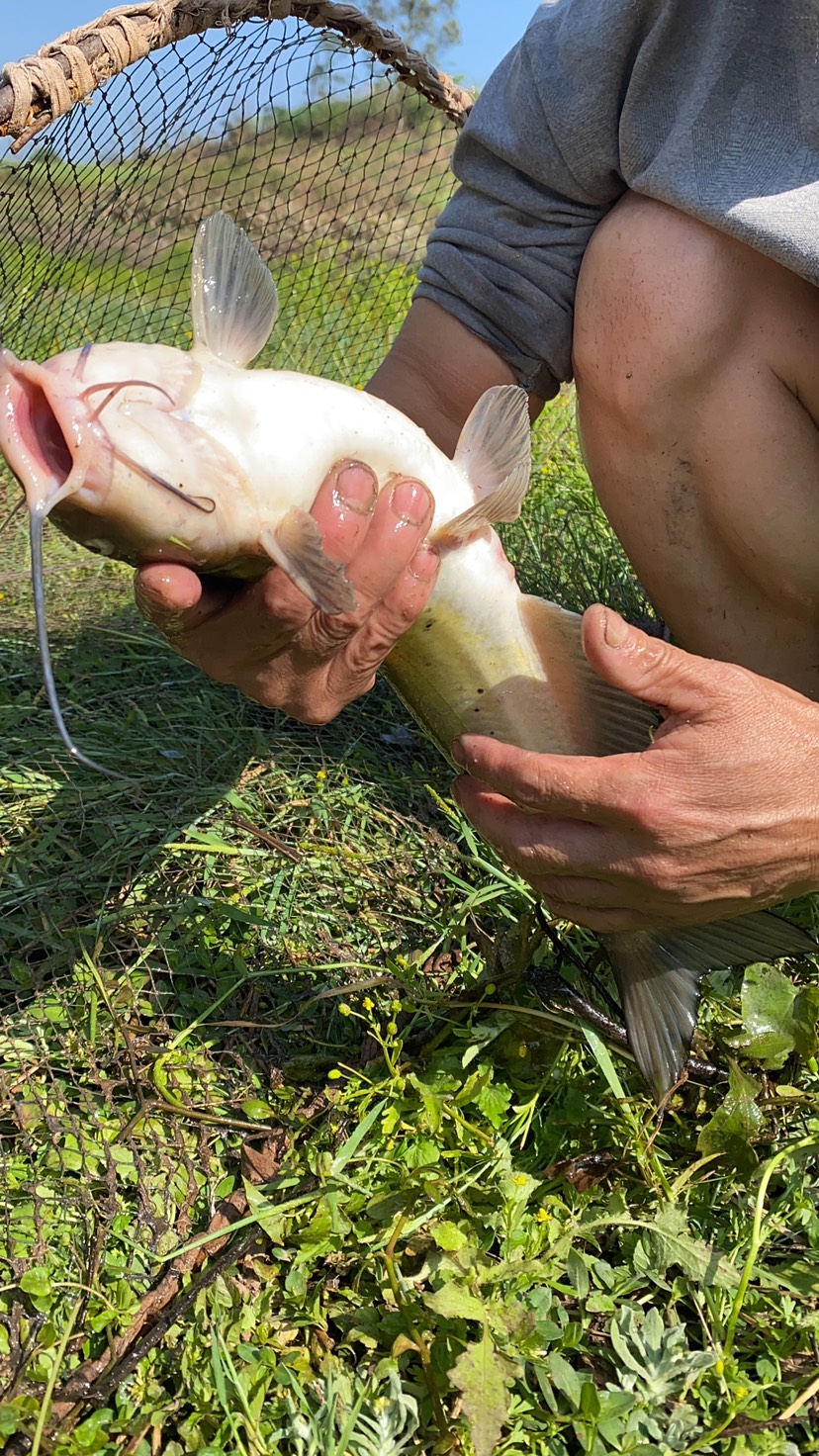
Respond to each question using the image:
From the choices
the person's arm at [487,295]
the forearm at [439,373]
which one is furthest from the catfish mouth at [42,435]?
the forearm at [439,373]

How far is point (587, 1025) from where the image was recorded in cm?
149

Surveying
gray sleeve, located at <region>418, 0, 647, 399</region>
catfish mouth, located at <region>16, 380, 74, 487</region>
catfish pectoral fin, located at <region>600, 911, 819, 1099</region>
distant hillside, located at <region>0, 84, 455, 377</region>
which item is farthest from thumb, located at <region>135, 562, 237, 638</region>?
distant hillside, located at <region>0, 84, 455, 377</region>

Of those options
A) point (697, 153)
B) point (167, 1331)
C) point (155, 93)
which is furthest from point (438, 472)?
point (155, 93)

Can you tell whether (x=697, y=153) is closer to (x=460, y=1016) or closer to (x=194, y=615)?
(x=194, y=615)

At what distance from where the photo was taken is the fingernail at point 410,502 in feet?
4.39

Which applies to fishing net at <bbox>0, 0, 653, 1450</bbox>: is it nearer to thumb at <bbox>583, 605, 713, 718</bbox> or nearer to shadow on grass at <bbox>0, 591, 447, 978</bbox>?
shadow on grass at <bbox>0, 591, 447, 978</bbox>

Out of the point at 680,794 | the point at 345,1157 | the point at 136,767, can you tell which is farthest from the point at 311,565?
the point at 136,767

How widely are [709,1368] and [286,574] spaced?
972 mm

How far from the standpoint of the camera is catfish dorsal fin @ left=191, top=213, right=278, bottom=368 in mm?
1264

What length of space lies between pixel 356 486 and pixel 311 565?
131 millimetres

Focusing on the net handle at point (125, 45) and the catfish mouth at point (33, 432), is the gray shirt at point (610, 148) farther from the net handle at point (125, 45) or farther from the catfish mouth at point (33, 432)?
the catfish mouth at point (33, 432)

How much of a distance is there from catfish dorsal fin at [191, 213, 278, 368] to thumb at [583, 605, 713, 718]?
1.64ft

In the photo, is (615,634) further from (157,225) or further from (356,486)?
(157,225)

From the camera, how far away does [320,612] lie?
53.4 inches
